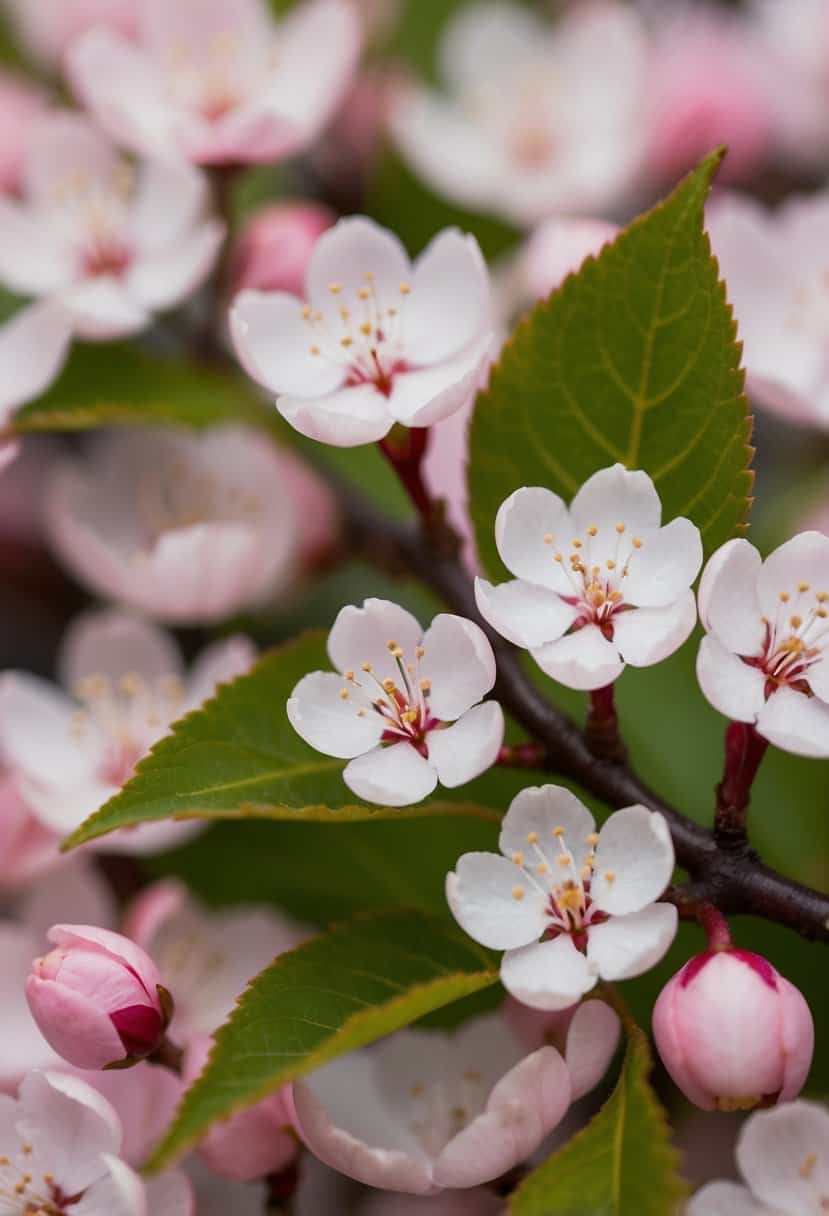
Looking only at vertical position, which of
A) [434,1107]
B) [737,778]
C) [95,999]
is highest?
[737,778]

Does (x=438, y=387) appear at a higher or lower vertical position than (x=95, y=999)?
higher

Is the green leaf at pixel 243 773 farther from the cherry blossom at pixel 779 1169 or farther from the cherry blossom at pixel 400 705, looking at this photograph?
the cherry blossom at pixel 779 1169

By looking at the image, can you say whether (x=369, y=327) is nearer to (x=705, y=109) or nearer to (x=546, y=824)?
(x=546, y=824)

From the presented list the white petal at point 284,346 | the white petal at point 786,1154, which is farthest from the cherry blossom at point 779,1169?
the white petal at point 284,346

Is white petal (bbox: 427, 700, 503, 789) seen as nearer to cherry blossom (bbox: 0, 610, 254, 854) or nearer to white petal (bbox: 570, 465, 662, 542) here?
white petal (bbox: 570, 465, 662, 542)

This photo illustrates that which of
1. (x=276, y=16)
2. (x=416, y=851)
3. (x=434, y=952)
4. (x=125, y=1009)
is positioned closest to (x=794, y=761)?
(x=416, y=851)

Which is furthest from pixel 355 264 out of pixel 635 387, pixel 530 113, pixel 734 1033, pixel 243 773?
pixel 530 113
